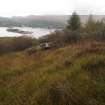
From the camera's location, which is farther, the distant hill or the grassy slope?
the distant hill

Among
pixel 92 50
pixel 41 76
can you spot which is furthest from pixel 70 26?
pixel 41 76

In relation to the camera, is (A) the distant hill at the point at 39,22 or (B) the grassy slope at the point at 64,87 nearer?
(B) the grassy slope at the point at 64,87

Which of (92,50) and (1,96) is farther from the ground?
(92,50)

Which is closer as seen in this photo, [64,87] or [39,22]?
[64,87]

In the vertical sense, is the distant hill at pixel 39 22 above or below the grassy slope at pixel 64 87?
below

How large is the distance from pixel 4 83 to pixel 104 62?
3062 mm

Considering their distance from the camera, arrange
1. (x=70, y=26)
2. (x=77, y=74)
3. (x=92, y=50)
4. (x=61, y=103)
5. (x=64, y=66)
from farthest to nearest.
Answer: (x=70, y=26), (x=92, y=50), (x=64, y=66), (x=77, y=74), (x=61, y=103)

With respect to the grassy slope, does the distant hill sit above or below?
below

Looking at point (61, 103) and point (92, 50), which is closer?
point (61, 103)

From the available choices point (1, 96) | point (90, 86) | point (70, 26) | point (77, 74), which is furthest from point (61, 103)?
point (70, 26)

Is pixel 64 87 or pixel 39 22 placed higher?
pixel 64 87

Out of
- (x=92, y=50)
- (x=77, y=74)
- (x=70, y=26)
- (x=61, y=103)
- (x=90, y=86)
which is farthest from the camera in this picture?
(x=70, y=26)

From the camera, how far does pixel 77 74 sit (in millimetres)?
4656

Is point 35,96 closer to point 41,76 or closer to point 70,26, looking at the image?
point 41,76
